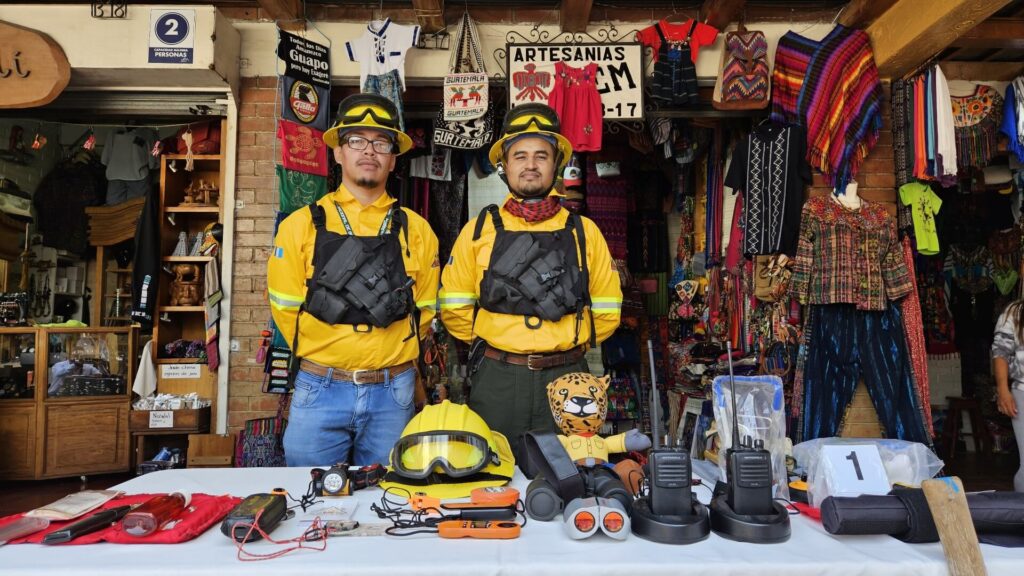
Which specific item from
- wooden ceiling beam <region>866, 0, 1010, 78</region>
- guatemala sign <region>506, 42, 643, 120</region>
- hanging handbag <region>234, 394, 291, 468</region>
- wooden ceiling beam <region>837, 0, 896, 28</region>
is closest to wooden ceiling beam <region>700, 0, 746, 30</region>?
guatemala sign <region>506, 42, 643, 120</region>

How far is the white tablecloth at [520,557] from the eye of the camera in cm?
136

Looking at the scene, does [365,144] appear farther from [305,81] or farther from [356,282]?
[305,81]

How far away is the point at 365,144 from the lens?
290cm

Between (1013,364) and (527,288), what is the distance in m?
3.44

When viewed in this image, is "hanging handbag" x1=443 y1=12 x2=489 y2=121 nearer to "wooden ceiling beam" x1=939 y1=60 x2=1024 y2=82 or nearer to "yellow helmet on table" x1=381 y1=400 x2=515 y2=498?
"yellow helmet on table" x1=381 y1=400 x2=515 y2=498

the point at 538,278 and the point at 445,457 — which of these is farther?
the point at 538,278

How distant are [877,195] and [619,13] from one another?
2.32 metres

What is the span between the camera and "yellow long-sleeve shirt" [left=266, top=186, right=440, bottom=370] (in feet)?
9.32

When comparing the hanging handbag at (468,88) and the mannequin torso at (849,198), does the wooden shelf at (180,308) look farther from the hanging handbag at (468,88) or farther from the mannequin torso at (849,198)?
the mannequin torso at (849,198)

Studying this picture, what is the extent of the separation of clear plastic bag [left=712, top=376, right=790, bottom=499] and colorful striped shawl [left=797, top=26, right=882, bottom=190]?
112 inches

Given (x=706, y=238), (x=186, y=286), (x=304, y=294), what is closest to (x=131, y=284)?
(x=186, y=286)

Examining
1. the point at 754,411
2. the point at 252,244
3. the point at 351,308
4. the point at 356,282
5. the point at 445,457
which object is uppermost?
the point at 252,244

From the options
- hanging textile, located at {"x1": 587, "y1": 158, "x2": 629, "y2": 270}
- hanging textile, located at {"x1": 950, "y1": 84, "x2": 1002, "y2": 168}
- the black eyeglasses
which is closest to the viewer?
the black eyeglasses

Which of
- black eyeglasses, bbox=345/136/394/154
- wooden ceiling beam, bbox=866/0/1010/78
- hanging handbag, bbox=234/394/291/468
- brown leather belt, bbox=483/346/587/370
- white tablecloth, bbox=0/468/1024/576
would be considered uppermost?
wooden ceiling beam, bbox=866/0/1010/78
